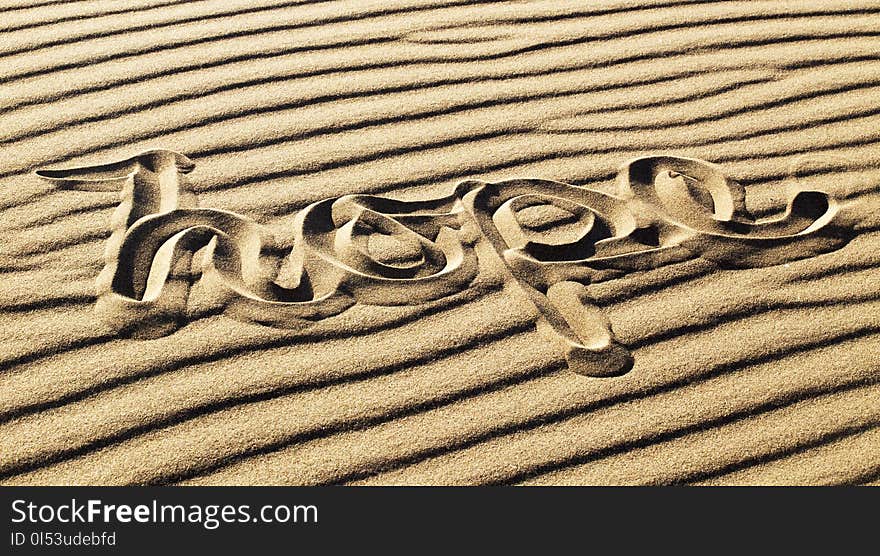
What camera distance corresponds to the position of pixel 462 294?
230 centimetres

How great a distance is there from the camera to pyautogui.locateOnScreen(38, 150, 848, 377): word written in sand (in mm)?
2250

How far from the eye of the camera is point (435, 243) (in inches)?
96.2

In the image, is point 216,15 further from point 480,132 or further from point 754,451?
point 754,451

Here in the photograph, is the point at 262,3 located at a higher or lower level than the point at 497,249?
higher

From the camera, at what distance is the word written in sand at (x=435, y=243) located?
2250mm

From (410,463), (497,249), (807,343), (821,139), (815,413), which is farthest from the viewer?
(821,139)

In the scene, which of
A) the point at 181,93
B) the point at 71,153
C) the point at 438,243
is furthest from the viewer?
the point at 181,93

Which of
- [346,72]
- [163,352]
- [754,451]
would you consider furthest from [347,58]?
[754,451]

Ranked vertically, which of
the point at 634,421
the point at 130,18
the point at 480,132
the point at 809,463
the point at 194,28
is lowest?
the point at 809,463

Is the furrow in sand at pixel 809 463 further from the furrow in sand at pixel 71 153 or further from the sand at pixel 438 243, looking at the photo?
the furrow in sand at pixel 71 153

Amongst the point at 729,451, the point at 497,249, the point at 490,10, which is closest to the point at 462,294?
the point at 497,249

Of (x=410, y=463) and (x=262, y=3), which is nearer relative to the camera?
(x=410, y=463)

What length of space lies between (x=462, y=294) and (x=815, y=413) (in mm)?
837

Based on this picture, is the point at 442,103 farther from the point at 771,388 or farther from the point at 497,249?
the point at 771,388
